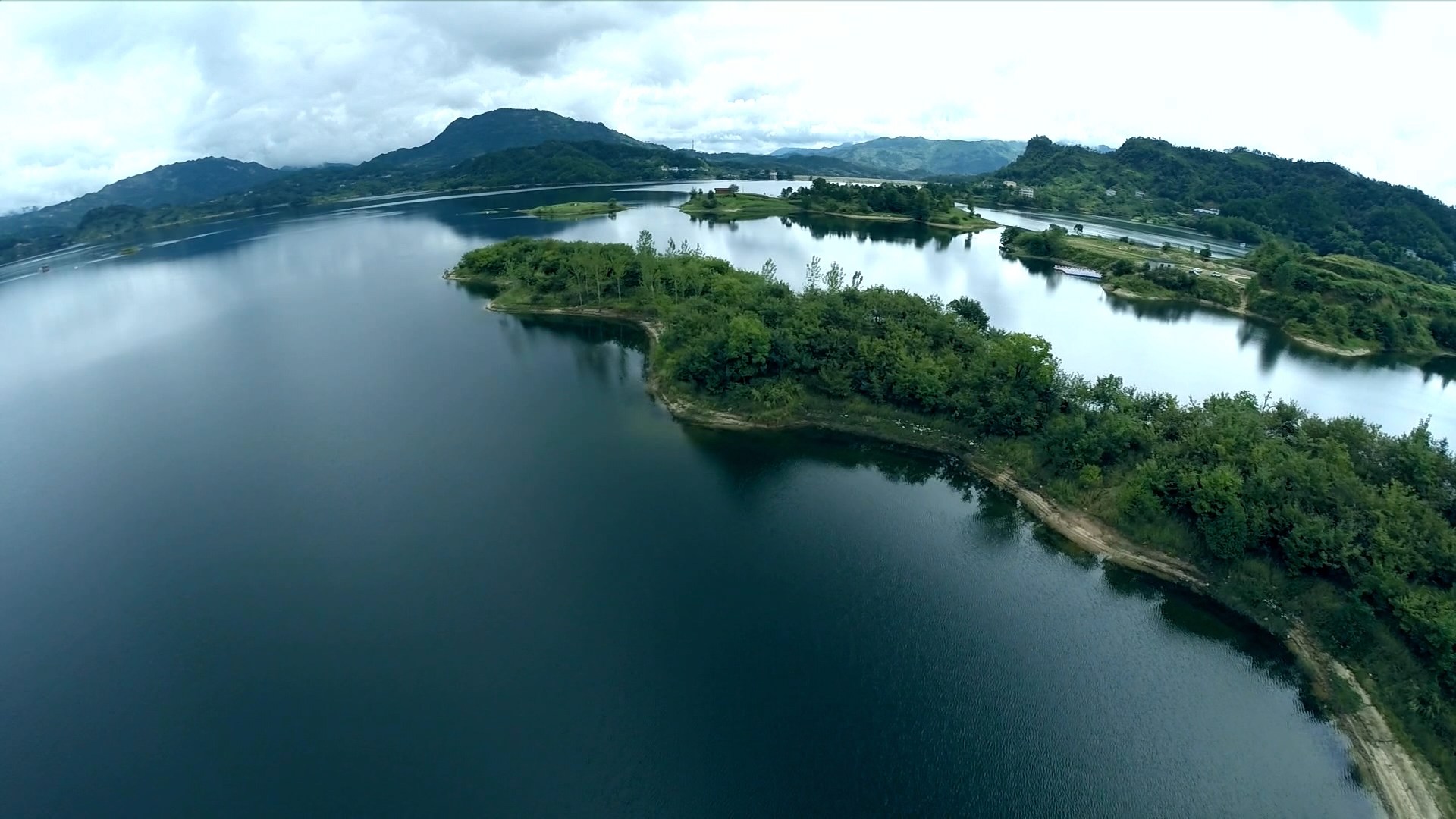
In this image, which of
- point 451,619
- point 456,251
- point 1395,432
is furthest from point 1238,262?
point 456,251

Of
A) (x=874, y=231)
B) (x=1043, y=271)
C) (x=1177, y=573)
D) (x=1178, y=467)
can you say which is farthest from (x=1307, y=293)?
(x=874, y=231)

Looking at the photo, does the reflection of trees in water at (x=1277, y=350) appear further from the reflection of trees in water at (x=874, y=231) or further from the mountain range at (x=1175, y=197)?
the mountain range at (x=1175, y=197)

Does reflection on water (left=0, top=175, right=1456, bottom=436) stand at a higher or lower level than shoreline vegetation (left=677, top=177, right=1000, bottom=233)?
lower

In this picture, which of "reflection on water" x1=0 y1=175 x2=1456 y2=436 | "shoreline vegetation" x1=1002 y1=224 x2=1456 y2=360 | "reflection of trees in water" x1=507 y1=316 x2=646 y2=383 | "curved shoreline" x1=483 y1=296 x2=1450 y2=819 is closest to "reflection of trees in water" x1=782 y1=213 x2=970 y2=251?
"reflection on water" x1=0 y1=175 x2=1456 y2=436

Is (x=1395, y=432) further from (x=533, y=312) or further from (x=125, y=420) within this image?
(x=125, y=420)

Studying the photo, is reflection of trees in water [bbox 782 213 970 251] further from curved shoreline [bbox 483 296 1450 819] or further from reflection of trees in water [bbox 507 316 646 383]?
curved shoreline [bbox 483 296 1450 819]
